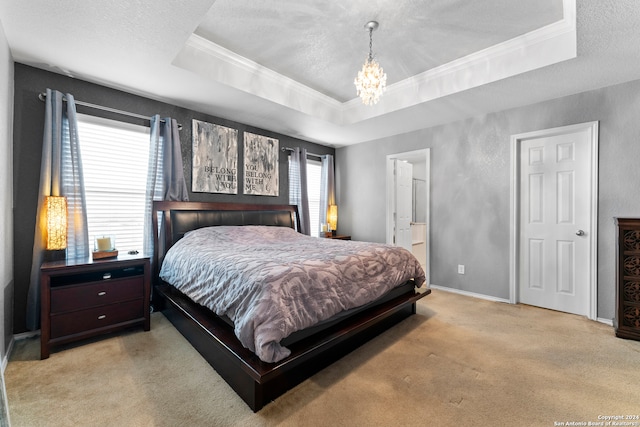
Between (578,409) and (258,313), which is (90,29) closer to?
(258,313)

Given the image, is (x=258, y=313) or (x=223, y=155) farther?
(x=223, y=155)

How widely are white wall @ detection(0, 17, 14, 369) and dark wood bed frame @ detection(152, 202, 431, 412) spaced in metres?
1.12

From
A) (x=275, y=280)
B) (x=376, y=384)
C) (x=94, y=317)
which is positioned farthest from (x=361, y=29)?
(x=94, y=317)

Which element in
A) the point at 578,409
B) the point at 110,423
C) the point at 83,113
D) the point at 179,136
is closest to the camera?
the point at 110,423

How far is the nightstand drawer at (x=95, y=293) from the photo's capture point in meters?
2.31

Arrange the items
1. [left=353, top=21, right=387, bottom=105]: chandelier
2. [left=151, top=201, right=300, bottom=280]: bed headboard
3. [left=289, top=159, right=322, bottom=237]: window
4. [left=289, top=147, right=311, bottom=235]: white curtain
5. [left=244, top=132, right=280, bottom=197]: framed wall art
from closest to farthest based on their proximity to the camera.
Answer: [left=353, top=21, right=387, bottom=105]: chandelier < [left=151, top=201, right=300, bottom=280]: bed headboard < [left=244, top=132, right=280, bottom=197]: framed wall art < [left=289, top=147, right=311, bottom=235]: white curtain < [left=289, top=159, right=322, bottom=237]: window

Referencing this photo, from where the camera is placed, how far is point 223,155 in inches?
157

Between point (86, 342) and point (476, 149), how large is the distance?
4.99m

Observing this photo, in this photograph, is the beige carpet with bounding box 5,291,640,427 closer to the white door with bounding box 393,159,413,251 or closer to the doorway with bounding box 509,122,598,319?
the doorway with bounding box 509,122,598,319

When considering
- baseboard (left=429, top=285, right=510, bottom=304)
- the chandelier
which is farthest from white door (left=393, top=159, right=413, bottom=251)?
the chandelier

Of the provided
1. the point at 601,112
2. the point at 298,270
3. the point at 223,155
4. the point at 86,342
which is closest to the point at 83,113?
the point at 223,155

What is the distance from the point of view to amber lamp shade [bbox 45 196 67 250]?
8.23 ft

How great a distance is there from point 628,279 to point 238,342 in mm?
3534

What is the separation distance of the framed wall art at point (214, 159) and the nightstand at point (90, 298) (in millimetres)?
1384
